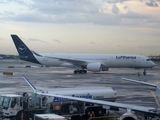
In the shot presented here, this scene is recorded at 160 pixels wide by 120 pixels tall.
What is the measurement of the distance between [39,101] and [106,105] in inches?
205

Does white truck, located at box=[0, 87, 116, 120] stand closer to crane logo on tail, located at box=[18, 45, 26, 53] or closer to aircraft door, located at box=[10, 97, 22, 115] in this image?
aircraft door, located at box=[10, 97, 22, 115]

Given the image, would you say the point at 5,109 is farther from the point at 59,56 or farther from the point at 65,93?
the point at 59,56

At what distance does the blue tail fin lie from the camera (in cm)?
6250

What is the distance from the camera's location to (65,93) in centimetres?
1891

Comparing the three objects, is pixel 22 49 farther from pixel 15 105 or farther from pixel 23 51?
pixel 15 105

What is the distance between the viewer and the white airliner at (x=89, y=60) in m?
58.8

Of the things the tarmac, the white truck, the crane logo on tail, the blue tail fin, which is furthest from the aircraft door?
the crane logo on tail

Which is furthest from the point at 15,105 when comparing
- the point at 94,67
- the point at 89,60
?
the point at 89,60

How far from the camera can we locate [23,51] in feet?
207

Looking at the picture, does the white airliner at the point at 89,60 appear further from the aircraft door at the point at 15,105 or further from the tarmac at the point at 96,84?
the aircraft door at the point at 15,105

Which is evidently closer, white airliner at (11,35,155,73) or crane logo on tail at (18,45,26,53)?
white airliner at (11,35,155,73)

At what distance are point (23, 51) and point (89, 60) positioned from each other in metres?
13.8

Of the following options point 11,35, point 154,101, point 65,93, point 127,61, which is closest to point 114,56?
point 127,61

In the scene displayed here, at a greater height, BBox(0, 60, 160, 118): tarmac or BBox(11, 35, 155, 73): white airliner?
BBox(11, 35, 155, 73): white airliner
